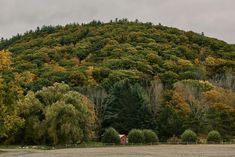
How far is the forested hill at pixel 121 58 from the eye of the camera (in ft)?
456

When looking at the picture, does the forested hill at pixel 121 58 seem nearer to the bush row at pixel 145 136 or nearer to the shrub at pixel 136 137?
the bush row at pixel 145 136

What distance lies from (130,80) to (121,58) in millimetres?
34118

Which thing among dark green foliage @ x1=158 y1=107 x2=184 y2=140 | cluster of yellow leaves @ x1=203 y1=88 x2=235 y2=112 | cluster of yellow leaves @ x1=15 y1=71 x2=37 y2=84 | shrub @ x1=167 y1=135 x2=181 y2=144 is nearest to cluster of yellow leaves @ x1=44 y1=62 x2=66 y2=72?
cluster of yellow leaves @ x1=15 y1=71 x2=37 y2=84

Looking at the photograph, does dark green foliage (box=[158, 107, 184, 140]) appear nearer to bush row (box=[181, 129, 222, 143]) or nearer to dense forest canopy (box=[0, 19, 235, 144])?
dense forest canopy (box=[0, 19, 235, 144])

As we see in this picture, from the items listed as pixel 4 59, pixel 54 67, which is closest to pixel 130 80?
pixel 54 67

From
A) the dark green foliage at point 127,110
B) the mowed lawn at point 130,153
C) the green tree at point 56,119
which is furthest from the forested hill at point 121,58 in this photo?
the mowed lawn at point 130,153

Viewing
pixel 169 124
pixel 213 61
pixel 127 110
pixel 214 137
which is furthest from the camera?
pixel 213 61

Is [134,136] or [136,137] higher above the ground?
[134,136]

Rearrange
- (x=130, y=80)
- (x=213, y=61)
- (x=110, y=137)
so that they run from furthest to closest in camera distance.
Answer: (x=213, y=61) → (x=130, y=80) → (x=110, y=137)

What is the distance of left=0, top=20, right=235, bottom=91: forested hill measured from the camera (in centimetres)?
13888

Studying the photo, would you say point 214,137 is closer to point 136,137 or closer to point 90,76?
point 136,137

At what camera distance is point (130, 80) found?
129 metres

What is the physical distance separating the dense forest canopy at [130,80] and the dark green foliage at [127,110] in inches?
8.6

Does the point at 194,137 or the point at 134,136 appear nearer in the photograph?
the point at 134,136
